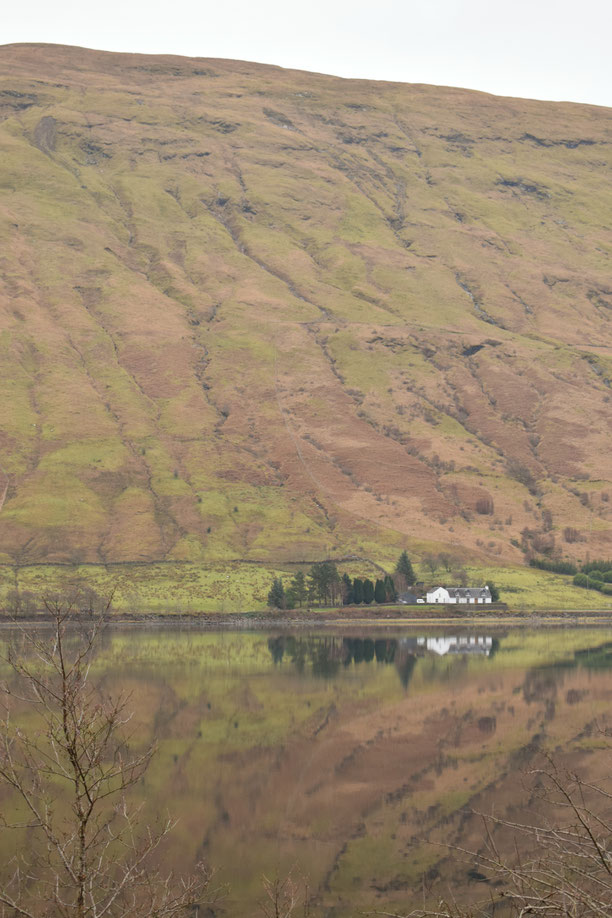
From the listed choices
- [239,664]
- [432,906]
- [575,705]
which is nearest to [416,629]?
[239,664]

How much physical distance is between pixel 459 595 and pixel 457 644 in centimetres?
5389

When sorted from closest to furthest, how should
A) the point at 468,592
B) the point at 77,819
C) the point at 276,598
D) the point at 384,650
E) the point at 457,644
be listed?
the point at 77,819 < the point at 384,650 < the point at 457,644 < the point at 276,598 < the point at 468,592

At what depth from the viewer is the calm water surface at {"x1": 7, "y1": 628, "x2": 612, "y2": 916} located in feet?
130

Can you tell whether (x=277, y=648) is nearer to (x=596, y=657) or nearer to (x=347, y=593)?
(x=596, y=657)

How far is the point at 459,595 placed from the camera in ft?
614

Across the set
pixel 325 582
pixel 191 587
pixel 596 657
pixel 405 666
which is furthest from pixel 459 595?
pixel 405 666

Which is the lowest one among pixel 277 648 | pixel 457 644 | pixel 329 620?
pixel 329 620

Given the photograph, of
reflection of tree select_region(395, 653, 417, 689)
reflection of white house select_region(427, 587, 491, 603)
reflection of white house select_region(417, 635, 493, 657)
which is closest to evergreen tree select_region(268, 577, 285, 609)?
reflection of white house select_region(427, 587, 491, 603)

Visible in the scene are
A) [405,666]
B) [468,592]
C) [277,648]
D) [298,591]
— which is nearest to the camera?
[405,666]

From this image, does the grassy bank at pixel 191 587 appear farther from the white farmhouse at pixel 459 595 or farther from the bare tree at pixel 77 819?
the bare tree at pixel 77 819

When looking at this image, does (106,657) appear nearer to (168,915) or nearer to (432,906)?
(432,906)

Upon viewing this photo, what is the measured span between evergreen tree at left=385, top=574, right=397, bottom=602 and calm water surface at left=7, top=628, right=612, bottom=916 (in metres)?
65.4

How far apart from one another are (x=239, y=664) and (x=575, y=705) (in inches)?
1641

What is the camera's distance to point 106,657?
11012cm
